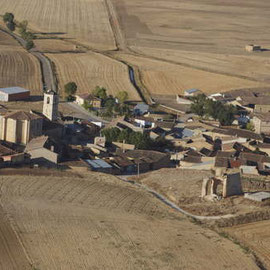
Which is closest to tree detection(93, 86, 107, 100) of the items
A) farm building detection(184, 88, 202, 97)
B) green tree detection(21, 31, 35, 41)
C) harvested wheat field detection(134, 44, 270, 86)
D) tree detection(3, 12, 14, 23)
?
farm building detection(184, 88, 202, 97)

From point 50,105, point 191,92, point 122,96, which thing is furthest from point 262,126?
point 50,105

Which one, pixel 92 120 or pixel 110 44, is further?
pixel 110 44

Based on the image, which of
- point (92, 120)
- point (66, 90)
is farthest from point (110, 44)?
point (92, 120)

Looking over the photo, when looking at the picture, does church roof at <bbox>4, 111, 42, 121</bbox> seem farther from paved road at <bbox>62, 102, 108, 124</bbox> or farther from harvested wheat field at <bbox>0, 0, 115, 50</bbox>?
harvested wheat field at <bbox>0, 0, 115, 50</bbox>

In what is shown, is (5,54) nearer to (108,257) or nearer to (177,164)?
(177,164)

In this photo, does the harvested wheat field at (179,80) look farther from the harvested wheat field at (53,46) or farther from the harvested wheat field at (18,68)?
the harvested wheat field at (18,68)
